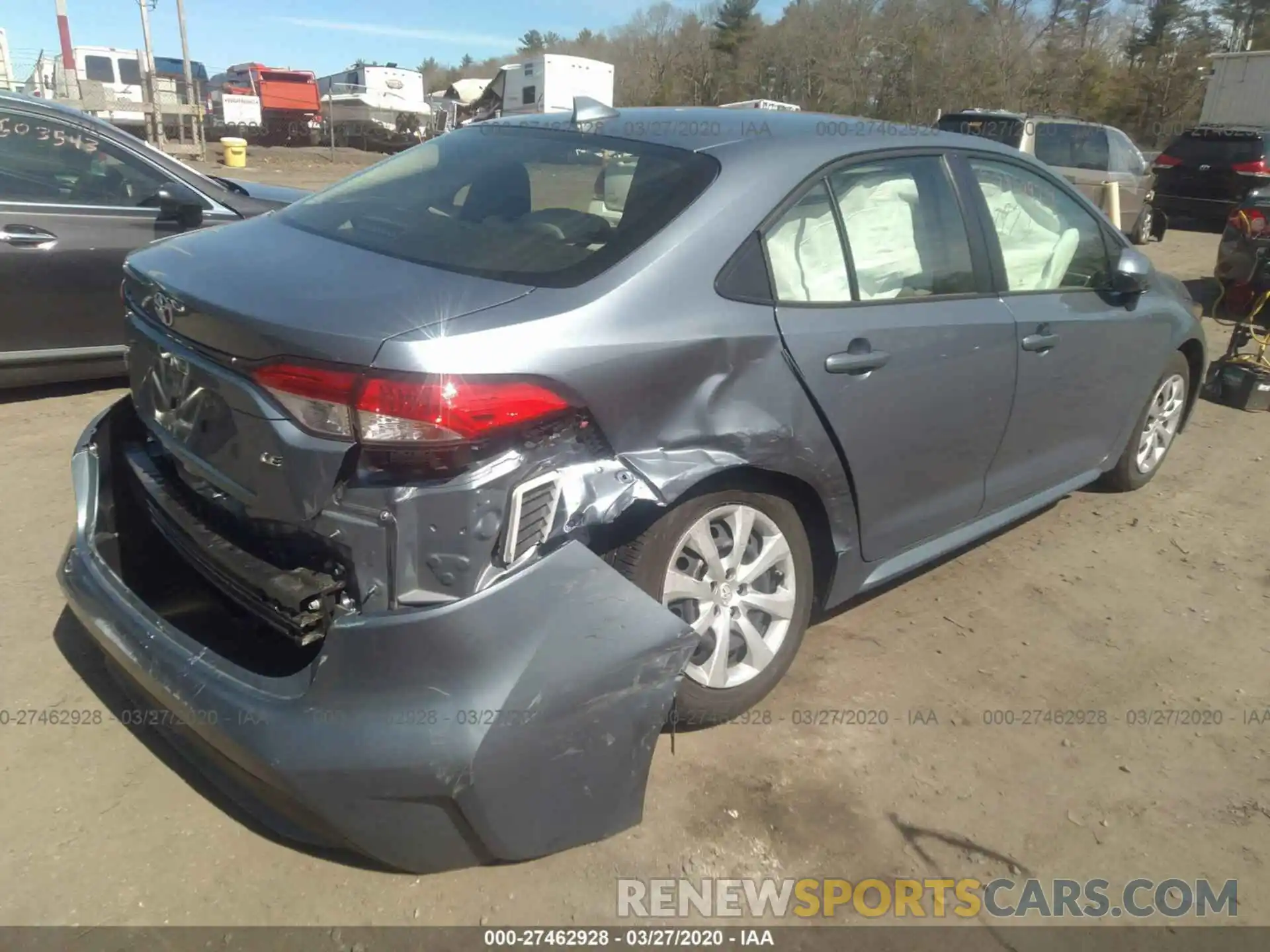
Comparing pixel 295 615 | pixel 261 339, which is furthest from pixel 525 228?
pixel 295 615

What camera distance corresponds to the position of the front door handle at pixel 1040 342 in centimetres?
346

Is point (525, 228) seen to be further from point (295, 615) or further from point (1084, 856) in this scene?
point (1084, 856)

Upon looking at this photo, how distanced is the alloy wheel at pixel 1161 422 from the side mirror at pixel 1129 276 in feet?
2.86

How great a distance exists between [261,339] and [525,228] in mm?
823

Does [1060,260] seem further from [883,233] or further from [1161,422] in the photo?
[1161,422]

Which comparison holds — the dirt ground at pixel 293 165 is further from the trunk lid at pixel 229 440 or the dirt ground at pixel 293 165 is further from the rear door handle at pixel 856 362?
the rear door handle at pixel 856 362

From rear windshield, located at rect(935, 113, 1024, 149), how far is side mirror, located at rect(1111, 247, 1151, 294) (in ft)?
33.6

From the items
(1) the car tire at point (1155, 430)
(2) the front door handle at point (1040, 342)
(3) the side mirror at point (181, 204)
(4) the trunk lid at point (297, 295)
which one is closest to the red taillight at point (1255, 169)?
(1) the car tire at point (1155, 430)

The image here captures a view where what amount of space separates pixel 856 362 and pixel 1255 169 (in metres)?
15.9

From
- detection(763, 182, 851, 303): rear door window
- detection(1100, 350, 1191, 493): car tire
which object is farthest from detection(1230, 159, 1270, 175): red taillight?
detection(763, 182, 851, 303): rear door window

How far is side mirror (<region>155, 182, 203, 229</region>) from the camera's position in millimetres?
5031

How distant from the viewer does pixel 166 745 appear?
8.72ft

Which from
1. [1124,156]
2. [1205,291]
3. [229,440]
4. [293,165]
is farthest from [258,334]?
[293,165]

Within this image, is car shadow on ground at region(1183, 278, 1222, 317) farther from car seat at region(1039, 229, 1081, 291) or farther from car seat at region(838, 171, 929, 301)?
car seat at region(838, 171, 929, 301)
